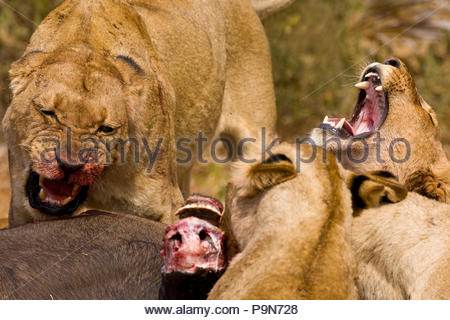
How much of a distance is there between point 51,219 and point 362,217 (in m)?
1.44

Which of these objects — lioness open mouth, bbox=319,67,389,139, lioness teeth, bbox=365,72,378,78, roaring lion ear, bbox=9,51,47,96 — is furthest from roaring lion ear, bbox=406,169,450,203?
roaring lion ear, bbox=9,51,47,96

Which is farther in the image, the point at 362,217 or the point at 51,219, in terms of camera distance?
the point at 51,219

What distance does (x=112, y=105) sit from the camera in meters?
3.58

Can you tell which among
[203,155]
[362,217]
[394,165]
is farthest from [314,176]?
[203,155]

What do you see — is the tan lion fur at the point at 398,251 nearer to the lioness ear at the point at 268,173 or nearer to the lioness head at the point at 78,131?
the lioness ear at the point at 268,173

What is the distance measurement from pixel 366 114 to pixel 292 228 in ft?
6.21

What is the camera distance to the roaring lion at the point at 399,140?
362cm

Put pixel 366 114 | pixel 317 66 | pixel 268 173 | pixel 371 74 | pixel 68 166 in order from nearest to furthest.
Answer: pixel 268 173 → pixel 68 166 → pixel 371 74 → pixel 366 114 → pixel 317 66

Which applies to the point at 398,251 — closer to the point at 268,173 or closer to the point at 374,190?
the point at 374,190

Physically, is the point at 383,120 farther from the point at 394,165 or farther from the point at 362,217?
the point at 362,217

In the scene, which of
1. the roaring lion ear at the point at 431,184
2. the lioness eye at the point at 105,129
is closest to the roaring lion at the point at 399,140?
the roaring lion ear at the point at 431,184

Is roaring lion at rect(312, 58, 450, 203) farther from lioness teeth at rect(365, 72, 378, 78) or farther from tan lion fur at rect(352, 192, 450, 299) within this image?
tan lion fur at rect(352, 192, 450, 299)

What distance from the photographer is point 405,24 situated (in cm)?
1012

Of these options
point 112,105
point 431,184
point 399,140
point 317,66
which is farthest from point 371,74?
point 317,66
